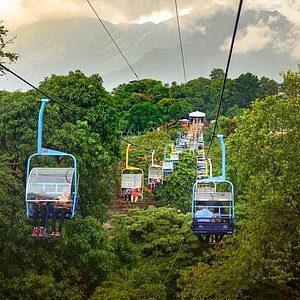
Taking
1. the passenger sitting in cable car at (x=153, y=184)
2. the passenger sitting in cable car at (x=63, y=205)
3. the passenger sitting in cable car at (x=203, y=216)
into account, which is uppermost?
the passenger sitting in cable car at (x=153, y=184)

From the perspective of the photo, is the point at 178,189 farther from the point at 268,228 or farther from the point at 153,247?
the point at 268,228

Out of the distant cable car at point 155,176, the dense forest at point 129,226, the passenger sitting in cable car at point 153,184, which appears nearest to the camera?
the dense forest at point 129,226

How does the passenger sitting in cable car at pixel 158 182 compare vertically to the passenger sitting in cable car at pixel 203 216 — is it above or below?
above

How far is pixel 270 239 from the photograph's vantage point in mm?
10305

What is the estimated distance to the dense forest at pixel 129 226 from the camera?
10.2m

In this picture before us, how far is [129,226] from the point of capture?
14797 millimetres

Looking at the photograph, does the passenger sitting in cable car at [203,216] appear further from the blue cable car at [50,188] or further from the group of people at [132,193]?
the group of people at [132,193]

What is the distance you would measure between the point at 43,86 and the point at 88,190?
430 cm

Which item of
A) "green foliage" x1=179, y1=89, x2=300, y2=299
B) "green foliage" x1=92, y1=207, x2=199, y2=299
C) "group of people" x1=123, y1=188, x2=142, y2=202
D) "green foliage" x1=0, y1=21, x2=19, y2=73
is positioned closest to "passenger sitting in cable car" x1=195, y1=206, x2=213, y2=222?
"green foliage" x1=179, y1=89, x2=300, y2=299

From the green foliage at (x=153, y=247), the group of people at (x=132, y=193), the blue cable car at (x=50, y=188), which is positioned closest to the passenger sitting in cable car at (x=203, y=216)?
the green foliage at (x=153, y=247)

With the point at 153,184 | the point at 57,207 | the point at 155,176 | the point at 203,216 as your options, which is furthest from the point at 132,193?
the point at 57,207

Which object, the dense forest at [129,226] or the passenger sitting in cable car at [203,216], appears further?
the dense forest at [129,226]

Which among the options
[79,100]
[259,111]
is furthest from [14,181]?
[259,111]

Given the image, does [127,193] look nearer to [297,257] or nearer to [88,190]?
[88,190]
